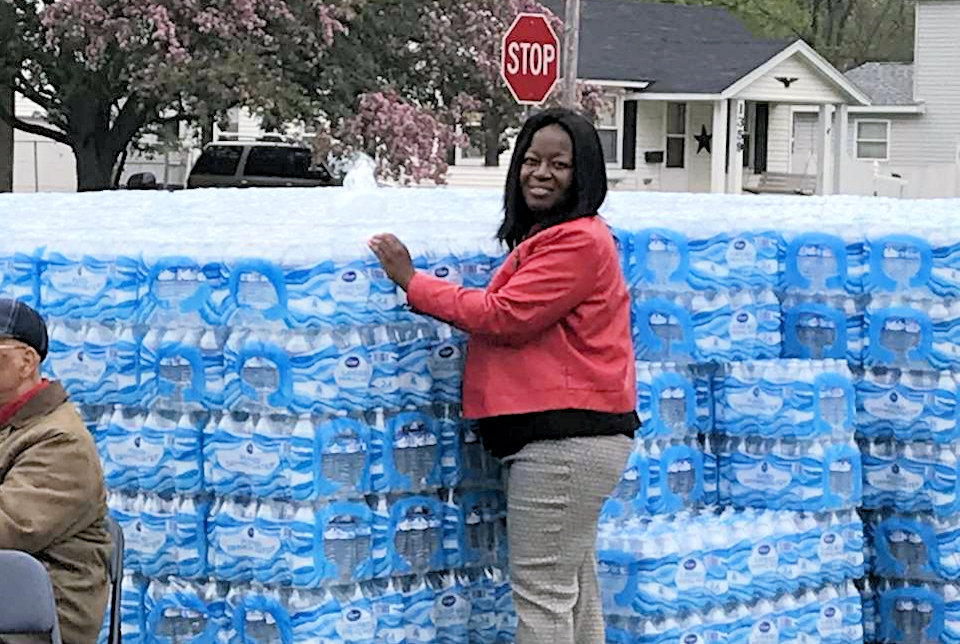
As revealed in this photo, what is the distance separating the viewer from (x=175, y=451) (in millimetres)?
5234


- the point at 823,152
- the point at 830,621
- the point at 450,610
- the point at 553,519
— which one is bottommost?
the point at 830,621

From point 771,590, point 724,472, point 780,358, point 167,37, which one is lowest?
point 771,590

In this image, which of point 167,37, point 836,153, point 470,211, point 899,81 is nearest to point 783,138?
point 836,153

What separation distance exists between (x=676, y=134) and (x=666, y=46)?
2496mm

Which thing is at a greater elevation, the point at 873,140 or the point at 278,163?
the point at 873,140

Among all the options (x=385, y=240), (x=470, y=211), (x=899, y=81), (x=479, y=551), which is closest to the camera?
(x=385, y=240)

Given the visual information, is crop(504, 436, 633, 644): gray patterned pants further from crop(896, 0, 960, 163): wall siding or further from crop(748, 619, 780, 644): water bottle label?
crop(896, 0, 960, 163): wall siding

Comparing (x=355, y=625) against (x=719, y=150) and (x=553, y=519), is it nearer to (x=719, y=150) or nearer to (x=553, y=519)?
(x=553, y=519)

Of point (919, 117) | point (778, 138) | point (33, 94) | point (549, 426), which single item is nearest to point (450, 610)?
point (549, 426)

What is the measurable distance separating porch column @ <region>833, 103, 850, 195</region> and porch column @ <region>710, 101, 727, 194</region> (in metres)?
2.85

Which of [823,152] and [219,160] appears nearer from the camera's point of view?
[219,160]

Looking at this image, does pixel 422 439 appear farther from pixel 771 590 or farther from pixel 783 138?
pixel 783 138

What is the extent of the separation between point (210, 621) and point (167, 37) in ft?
44.4

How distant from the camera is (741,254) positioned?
232 inches
